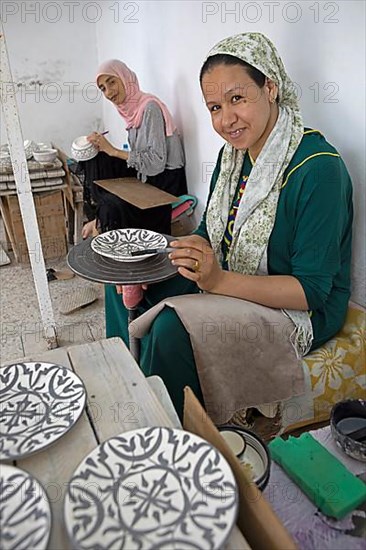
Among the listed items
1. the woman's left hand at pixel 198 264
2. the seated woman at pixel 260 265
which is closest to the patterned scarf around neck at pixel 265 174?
the seated woman at pixel 260 265

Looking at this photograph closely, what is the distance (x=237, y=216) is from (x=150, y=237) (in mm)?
312

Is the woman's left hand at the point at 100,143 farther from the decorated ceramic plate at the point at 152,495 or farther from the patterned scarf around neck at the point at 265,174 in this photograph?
the decorated ceramic plate at the point at 152,495

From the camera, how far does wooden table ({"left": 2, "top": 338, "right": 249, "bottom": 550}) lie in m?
0.61

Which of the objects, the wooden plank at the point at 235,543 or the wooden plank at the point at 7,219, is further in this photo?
the wooden plank at the point at 7,219

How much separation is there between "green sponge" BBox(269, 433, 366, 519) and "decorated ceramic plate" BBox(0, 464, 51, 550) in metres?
0.47

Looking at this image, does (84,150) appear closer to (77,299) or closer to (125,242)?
(77,299)

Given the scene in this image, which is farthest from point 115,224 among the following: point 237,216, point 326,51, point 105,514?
point 105,514

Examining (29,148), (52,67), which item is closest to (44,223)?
(29,148)

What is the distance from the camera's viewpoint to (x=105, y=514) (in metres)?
0.57

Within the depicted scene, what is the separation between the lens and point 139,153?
2596 mm

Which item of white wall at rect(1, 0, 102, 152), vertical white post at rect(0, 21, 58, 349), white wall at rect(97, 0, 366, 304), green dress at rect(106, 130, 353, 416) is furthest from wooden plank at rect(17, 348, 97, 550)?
white wall at rect(1, 0, 102, 152)

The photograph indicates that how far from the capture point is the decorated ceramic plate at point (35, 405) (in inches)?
26.5

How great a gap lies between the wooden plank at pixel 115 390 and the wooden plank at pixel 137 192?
4.66 ft

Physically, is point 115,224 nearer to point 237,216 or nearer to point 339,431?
point 237,216
